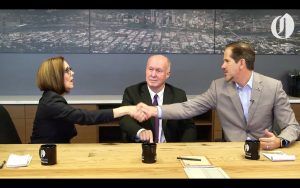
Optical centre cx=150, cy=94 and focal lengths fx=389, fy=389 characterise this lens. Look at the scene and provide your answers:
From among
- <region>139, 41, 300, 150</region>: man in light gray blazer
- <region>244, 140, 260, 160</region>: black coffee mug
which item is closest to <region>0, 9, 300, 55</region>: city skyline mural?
<region>139, 41, 300, 150</region>: man in light gray blazer

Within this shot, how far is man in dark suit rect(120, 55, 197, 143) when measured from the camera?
2783 millimetres

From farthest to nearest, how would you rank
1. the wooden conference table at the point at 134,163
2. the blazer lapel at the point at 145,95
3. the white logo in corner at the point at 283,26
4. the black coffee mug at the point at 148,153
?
the white logo in corner at the point at 283,26 < the blazer lapel at the point at 145,95 < the black coffee mug at the point at 148,153 < the wooden conference table at the point at 134,163

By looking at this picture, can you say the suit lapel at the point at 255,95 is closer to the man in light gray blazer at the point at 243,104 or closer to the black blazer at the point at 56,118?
the man in light gray blazer at the point at 243,104

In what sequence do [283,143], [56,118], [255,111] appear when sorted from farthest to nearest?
[255,111] → [56,118] → [283,143]

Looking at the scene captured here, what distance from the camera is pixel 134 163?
1845mm

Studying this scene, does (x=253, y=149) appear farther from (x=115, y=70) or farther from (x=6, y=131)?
(x=115, y=70)

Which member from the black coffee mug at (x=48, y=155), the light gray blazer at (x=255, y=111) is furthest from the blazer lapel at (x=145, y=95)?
the black coffee mug at (x=48, y=155)

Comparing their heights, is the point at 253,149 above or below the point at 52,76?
below

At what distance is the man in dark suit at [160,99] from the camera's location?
9.13 feet

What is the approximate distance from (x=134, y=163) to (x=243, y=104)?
1.09m

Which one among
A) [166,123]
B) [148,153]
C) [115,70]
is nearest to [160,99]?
[166,123]

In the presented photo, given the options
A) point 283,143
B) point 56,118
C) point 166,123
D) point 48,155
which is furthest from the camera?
point 166,123

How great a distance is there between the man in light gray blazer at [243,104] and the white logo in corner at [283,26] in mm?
2003
